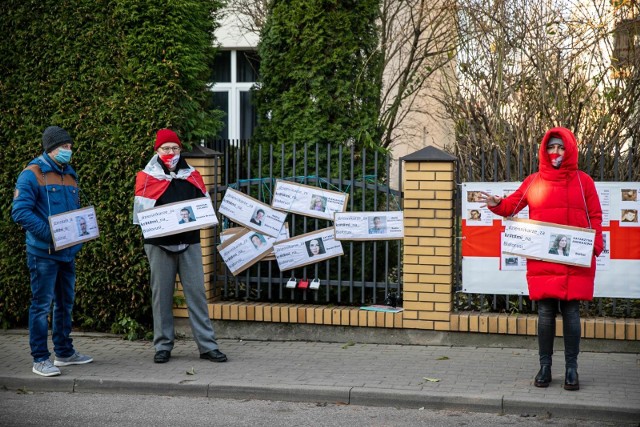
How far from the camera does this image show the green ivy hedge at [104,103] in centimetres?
860

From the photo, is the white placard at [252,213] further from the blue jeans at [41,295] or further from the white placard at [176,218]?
the blue jeans at [41,295]

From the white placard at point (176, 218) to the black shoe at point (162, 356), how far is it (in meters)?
1.00

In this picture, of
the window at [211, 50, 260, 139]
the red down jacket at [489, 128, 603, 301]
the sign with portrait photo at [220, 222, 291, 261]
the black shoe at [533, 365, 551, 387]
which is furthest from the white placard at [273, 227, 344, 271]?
the window at [211, 50, 260, 139]

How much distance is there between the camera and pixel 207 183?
8.87 metres

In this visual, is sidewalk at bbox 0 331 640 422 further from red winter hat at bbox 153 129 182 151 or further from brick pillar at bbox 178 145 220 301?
red winter hat at bbox 153 129 182 151

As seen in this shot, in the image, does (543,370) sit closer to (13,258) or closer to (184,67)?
(184,67)

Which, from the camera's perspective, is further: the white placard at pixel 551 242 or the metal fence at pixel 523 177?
the metal fence at pixel 523 177

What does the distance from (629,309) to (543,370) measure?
181 centimetres

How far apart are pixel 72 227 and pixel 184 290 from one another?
108 centimetres

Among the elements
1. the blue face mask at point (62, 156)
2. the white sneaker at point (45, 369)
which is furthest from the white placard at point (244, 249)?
the white sneaker at point (45, 369)

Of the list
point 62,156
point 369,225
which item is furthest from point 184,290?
point 369,225

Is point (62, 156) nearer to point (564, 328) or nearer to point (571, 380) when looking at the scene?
point (564, 328)

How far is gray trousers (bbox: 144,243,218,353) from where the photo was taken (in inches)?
303

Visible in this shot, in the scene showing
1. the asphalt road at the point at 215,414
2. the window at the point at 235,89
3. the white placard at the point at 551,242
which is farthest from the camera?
the window at the point at 235,89
